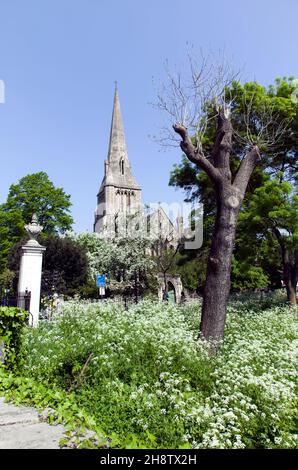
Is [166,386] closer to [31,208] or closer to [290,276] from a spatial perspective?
[290,276]

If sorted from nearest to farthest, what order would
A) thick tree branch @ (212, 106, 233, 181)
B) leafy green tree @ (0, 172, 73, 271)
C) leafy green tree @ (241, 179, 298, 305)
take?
thick tree branch @ (212, 106, 233, 181) < leafy green tree @ (241, 179, 298, 305) < leafy green tree @ (0, 172, 73, 271)

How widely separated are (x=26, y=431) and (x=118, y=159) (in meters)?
62.4

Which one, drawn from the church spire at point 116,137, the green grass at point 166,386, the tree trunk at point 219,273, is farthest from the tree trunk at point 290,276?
the church spire at point 116,137

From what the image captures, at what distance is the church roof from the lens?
6347 cm

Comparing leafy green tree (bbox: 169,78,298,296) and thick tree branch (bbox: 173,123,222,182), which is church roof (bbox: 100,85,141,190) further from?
thick tree branch (bbox: 173,123,222,182)

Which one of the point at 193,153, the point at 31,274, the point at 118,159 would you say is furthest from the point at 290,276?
the point at 118,159

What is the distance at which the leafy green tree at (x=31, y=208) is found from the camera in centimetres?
3331

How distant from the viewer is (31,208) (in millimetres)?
34594

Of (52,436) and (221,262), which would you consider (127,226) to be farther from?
(52,436)

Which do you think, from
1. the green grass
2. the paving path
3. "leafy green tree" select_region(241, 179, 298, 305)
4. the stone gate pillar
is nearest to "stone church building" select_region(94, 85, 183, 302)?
the stone gate pillar

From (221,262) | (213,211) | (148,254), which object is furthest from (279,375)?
(148,254)

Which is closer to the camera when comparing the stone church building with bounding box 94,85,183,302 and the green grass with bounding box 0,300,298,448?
the green grass with bounding box 0,300,298,448

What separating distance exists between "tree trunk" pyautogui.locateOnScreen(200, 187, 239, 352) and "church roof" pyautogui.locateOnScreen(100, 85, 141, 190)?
5509 centimetres

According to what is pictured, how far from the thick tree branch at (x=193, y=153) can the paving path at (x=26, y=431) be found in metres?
6.87
